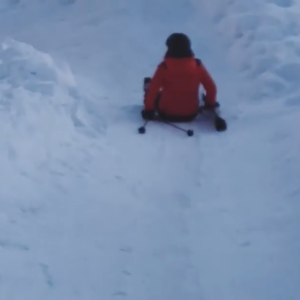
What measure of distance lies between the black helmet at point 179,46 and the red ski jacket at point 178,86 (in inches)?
2.2

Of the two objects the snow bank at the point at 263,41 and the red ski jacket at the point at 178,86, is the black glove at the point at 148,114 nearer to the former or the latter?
the red ski jacket at the point at 178,86

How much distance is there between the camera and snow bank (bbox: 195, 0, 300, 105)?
8070 millimetres

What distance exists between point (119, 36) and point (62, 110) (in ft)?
12.8

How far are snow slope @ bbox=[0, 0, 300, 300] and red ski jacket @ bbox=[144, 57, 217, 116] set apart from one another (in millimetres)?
262

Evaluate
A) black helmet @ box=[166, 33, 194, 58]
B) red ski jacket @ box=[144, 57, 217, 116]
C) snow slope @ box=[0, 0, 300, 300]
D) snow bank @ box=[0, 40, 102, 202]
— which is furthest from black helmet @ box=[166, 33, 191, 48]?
snow bank @ box=[0, 40, 102, 202]

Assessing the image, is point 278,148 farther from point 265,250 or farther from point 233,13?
point 233,13

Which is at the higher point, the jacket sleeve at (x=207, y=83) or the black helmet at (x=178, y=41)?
the black helmet at (x=178, y=41)

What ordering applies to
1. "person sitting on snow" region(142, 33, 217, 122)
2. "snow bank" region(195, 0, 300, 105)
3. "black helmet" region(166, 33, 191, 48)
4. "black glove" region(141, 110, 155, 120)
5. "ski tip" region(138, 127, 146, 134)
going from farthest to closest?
"snow bank" region(195, 0, 300, 105), "black glove" region(141, 110, 155, 120), "person sitting on snow" region(142, 33, 217, 122), "black helmet" region(166, 33, 191, 48), "ski tip" region(138, 127, 146, 134)

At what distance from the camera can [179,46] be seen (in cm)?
729

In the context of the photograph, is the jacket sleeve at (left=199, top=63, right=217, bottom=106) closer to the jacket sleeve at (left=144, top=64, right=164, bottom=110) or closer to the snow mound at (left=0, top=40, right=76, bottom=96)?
the jacket sleeve at (left=144, top=64, right=164, bottom=110)

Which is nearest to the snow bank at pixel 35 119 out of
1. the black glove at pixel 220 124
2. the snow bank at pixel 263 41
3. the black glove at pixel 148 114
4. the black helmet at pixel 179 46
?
the black glove at pixel 148 114

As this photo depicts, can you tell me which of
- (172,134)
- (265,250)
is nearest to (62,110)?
(172,134)

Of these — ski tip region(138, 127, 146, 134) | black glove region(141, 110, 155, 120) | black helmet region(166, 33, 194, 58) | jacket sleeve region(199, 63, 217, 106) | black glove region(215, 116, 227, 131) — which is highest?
black helmet region(166, 33, 194, 58)

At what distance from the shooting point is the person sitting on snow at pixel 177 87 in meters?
7.37
